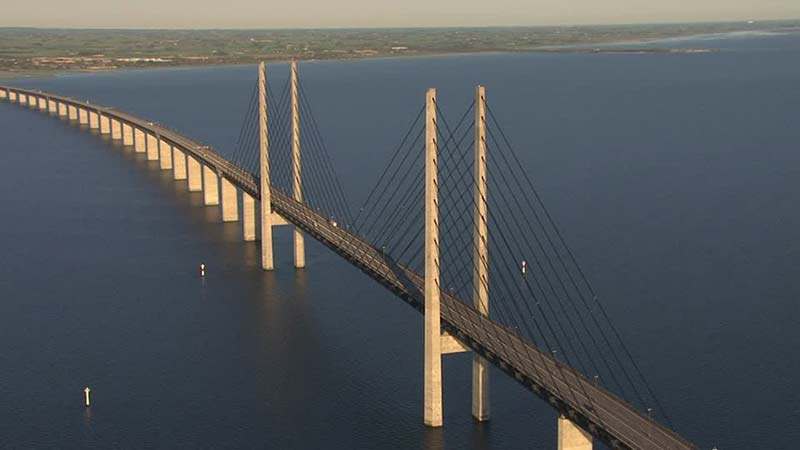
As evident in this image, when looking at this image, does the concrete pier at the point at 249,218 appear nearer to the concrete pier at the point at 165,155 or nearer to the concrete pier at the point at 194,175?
the concrete pier at the point at 194,175

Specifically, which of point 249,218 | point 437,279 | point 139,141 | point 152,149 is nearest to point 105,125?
point 139,141

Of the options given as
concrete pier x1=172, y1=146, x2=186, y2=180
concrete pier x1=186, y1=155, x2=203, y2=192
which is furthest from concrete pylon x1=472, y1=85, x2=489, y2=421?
concrete pier x1=172, y1=146, x2=186, y2=180

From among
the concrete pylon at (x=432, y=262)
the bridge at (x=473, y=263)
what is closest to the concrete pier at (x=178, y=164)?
the bridge at (x=473, y=263)

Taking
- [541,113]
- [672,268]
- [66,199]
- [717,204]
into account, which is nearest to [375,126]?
→ [541,113]

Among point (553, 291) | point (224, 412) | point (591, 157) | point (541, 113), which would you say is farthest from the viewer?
point (541, 113)

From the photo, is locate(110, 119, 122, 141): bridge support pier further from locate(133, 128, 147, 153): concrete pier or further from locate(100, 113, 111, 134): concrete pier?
locate(133, 128, 147, 153): concrete pier

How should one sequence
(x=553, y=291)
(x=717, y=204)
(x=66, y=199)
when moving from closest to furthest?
1. (x=553, y=291)
2. (x=717, y=204)
3. (x=66, y=199)

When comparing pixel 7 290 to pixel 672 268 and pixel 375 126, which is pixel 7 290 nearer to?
pixel 672 268
